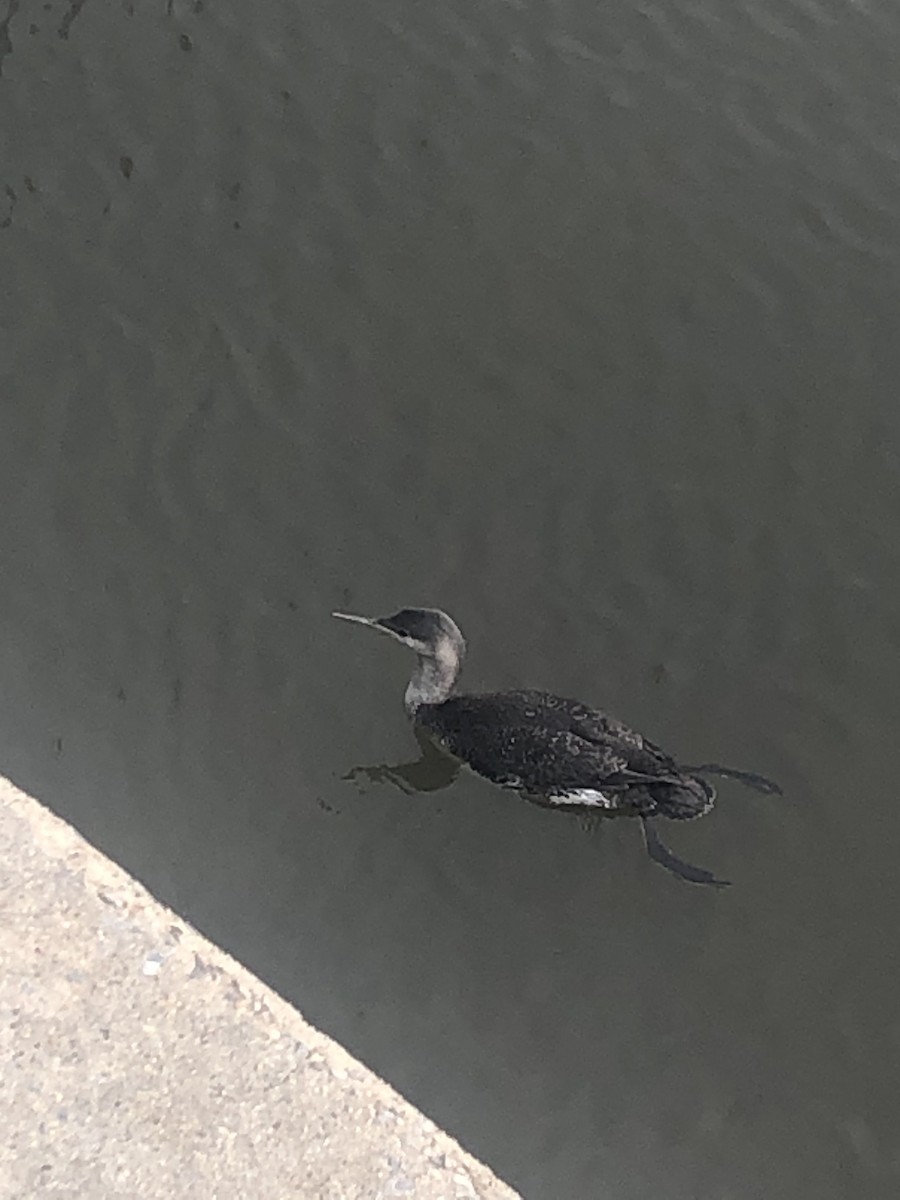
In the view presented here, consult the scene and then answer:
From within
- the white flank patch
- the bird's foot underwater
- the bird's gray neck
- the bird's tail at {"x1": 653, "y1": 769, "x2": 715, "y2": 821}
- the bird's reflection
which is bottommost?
the bird's reflection

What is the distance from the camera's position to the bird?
16.5 feet

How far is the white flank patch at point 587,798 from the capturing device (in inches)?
201

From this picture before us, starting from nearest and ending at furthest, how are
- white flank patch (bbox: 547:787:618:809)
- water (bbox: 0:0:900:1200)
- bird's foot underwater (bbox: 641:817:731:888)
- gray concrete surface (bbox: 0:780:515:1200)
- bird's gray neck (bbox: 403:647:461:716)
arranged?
1. gray concrete surface (bbox: 0:780:515:1200)
2. water (bbox: 0:0:900:1200)
3. bird's foot underwater (bbox: 641:817:731:888)
4. white flank patch (bbox: 547:787:618:809)
5. bird's gray neck (bbox: 403:647:461:716)

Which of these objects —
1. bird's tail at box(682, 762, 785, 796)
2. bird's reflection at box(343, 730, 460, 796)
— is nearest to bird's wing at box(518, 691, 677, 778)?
bird's tail at box(682, 762, 785, 796)

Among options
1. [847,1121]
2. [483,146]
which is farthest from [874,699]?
[483,146]

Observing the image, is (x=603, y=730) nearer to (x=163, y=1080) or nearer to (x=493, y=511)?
(x=493, y=511)

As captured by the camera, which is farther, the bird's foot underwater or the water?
the bird's foot underwater

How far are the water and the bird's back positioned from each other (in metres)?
0.15

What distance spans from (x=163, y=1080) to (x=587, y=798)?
82.5 inches

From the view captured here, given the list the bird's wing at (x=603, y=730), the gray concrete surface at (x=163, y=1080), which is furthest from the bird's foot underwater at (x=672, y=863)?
the gray concrete surface at (x=163, y=1080)

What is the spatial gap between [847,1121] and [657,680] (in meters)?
1.72

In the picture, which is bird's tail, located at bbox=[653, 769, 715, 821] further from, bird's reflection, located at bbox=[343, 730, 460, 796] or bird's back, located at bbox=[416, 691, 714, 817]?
bird's reflection, located at bbox=[343, 730, 460, 796]

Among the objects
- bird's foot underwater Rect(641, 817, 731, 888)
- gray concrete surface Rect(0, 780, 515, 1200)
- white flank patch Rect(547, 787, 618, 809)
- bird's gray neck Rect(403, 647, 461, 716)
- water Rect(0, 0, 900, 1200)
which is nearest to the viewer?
gray concrete surface Rect(0, 780, 515, 1200)

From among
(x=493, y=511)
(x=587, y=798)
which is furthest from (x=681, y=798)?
(x=493, y=511)
